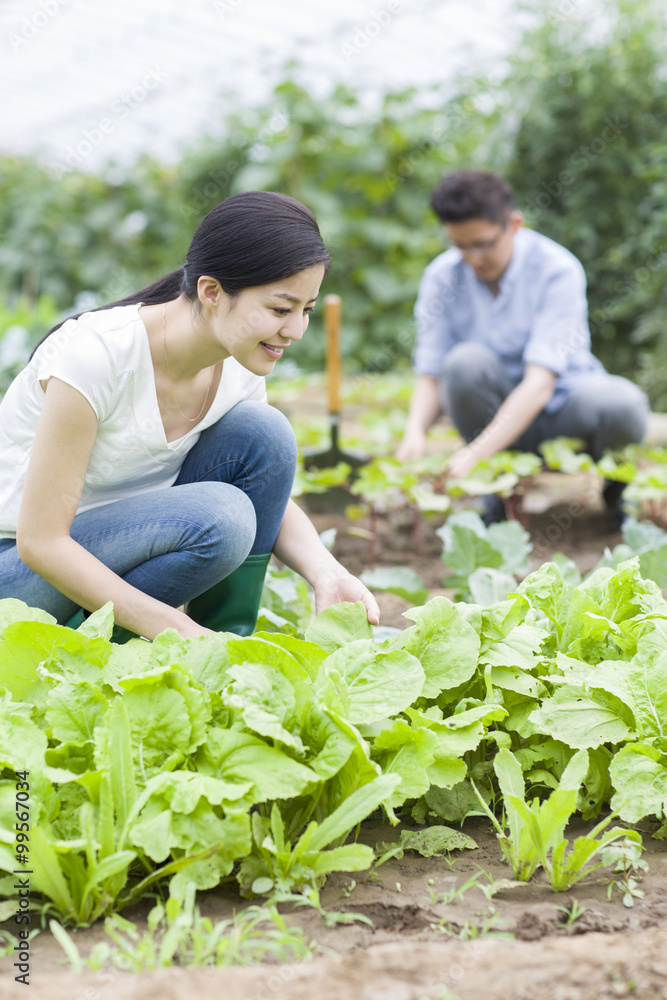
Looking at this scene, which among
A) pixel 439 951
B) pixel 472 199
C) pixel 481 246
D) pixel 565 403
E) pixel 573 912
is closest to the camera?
pixel 439 951

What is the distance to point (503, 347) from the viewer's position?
11.0ft

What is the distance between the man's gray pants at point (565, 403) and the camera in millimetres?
3158

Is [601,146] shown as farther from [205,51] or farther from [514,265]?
[205,51]

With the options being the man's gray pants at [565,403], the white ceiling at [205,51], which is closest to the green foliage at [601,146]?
the white ceiling at [205,51]

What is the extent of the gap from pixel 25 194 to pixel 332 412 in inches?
317

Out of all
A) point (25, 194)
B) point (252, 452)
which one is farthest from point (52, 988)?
point (25, 194)

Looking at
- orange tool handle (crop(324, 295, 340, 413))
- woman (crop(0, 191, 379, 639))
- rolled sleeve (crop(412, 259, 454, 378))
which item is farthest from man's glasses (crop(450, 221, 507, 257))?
woman (crop(0, 191, 379, 639))

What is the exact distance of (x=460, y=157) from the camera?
720 centimetres

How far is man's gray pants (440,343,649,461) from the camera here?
3.16m

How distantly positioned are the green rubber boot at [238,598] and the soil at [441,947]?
0.58 metres

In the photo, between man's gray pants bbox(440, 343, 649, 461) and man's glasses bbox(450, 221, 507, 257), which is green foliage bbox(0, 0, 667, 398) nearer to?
man's gray pants bbox(440, 343, 649, 461)

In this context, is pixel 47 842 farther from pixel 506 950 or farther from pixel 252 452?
pixel 252 452

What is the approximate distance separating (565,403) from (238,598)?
6.47 feet

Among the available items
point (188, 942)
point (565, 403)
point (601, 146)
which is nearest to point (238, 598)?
point (188, 942)
